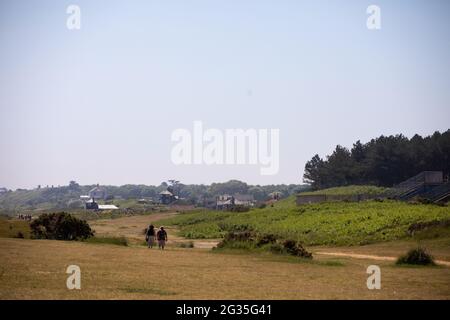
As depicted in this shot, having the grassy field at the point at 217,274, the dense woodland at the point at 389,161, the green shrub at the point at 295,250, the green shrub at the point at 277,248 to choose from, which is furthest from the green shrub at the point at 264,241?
the dense woodland at the point at 389,161

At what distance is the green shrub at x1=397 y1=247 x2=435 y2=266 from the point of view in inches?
1185

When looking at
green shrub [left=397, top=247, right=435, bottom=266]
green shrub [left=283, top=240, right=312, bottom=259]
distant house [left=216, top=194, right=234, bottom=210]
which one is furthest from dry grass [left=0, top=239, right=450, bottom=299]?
distant house [left=216, top=194, right=234, bottom=210]

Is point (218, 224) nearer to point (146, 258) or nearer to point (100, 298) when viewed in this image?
point (146, 258)

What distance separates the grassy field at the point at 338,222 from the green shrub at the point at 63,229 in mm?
17863

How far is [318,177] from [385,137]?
622 inches

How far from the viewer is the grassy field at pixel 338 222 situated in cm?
5097

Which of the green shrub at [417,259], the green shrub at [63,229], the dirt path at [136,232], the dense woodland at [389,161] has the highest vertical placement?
the dense woodland at [389,161]

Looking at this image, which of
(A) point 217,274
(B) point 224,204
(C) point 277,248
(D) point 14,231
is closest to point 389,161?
(B) point 224,204

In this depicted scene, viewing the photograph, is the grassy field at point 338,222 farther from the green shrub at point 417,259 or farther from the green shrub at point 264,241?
the green shrub at point 417,259

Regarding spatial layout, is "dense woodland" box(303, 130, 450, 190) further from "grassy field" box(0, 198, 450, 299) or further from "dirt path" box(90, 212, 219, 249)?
"grassy field" box(0, 198, 450, 299)

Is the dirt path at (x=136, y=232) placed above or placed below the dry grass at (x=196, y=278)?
below

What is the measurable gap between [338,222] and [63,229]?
24674 millimetres

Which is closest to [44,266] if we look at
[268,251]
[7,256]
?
[7,256]

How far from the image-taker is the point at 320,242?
171 ft
